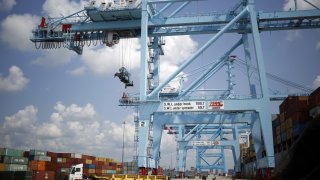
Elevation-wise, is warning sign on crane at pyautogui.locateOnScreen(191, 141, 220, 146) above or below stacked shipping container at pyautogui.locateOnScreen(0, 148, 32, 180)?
above

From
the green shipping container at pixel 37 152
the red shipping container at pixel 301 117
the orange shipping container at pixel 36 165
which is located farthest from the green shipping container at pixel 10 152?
the red shipping container at pixel 301 117

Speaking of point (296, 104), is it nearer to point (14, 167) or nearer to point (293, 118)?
point (293, 118)

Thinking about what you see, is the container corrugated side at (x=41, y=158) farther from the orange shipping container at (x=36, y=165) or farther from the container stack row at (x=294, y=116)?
the container stack row at (x=294, y=116)

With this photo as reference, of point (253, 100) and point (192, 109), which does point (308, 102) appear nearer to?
point (253, 100)

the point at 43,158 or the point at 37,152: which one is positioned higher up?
the point at 37,152

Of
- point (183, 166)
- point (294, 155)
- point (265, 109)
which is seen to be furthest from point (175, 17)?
point (183, 166)

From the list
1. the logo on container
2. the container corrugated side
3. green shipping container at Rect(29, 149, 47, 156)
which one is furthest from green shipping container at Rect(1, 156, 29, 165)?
the logo on container

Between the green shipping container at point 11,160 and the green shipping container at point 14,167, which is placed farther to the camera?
the green shipping container at point 11,160

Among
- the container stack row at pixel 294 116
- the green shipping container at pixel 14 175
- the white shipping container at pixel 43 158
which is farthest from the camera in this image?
the white shipping container at pixel 43 158

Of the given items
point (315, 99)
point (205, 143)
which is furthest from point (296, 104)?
point (205, 143)

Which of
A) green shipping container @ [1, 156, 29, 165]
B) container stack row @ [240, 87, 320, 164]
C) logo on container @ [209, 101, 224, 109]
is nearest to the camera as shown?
container stack row @ [240, 87, 320, 164]

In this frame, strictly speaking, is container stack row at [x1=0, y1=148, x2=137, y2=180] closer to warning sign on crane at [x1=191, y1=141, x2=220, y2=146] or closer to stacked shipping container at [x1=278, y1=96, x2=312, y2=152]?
warning sign on crane at [x1=191, y1=141, x2=220, y2=146]

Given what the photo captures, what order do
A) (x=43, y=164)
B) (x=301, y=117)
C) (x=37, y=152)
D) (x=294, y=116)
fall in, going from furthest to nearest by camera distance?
(x=37, y=152) → (x=43, y=164) → (x=294, y=116) → (x=301, y=117)

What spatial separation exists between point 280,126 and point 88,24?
63.9ft
